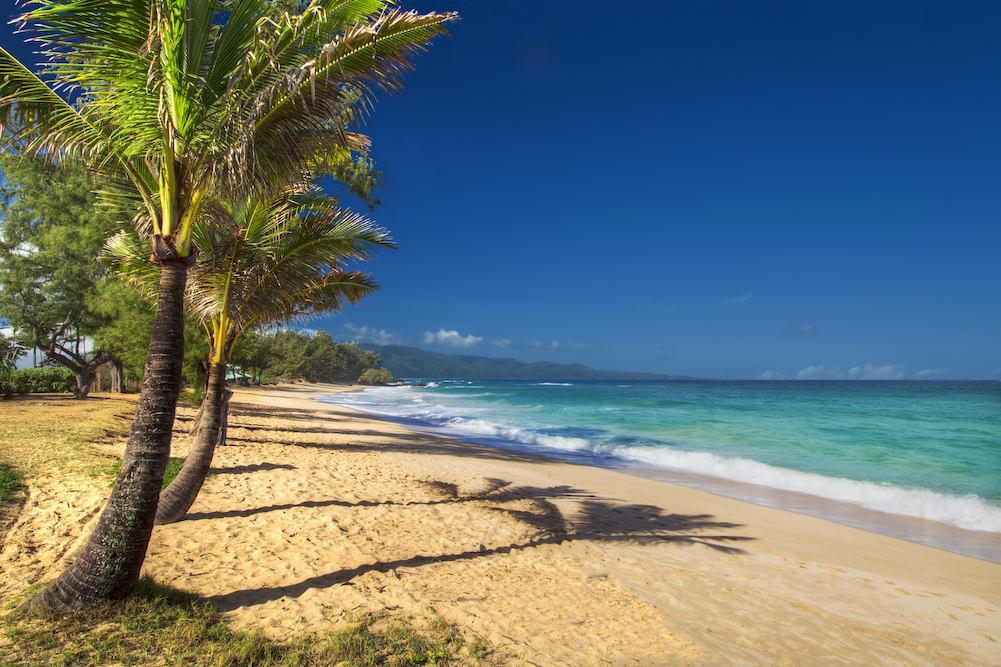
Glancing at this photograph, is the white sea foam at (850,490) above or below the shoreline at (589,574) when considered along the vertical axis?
below

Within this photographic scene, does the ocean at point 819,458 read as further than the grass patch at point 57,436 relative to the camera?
Yes

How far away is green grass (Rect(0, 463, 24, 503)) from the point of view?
5.63 metres

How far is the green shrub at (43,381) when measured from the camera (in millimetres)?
20942

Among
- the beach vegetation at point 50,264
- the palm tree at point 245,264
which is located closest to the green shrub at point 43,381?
the beach vegetation at point 50,264

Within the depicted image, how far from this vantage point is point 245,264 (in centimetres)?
642

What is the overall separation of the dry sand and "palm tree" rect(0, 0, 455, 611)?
119 cm

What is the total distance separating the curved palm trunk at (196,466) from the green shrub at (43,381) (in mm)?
21469

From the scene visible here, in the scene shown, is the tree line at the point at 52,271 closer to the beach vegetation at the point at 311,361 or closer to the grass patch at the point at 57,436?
the grass patch at the point at 57,436

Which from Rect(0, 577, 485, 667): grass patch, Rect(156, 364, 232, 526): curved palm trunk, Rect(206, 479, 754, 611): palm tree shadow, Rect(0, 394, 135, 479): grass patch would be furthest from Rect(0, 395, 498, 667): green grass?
Rect(0, 394, 135, 479): grass patch

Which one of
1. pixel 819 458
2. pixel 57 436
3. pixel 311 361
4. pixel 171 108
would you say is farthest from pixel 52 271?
pixel 311 361

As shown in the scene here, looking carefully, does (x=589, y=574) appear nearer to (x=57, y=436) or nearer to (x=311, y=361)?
(x=57, y=436)

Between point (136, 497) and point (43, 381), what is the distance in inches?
1079

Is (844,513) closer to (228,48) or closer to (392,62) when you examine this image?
(392,62)

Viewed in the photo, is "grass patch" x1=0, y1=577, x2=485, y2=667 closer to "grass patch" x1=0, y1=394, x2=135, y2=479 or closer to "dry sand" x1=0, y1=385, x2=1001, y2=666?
"dry sand" x1=0, y1=385, x2=1001, y2=666
